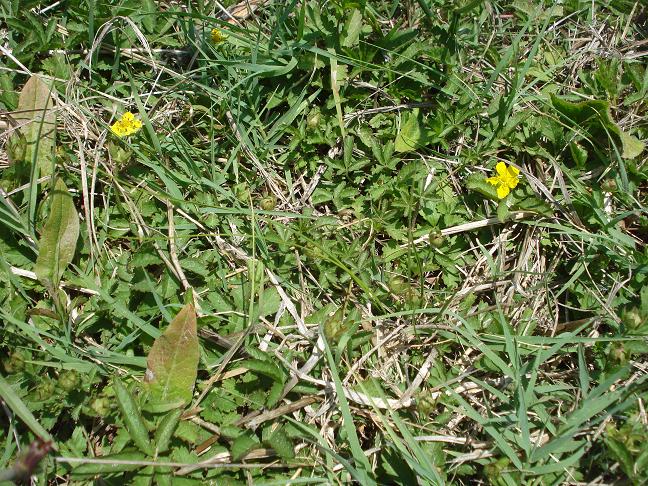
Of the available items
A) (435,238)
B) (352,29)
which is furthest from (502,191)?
(352,29)

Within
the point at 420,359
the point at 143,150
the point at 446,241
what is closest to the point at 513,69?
the point at 446,241

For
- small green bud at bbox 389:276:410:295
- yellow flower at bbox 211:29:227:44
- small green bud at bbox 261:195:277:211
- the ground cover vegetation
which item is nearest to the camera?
the ground cover vegetation

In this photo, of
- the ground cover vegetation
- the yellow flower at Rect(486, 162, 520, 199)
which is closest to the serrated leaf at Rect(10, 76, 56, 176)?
the ground cover vegetation

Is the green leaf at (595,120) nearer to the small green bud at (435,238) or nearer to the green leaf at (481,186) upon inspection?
the green leaf at (481,186)

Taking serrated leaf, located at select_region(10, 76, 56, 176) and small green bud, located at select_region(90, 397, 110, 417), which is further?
serrated leaf, located at select_region(10, 76, 56, 176)

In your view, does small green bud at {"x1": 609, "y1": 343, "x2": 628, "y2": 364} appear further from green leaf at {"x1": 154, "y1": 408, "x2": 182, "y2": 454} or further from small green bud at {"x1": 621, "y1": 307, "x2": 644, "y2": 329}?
green leaf at {"x1": 154, "y1": 408, "x2": 182, "y2": 454}

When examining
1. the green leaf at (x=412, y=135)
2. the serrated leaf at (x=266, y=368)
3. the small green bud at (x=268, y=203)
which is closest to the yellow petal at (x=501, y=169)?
the green leaf at (x=412, y=135)
